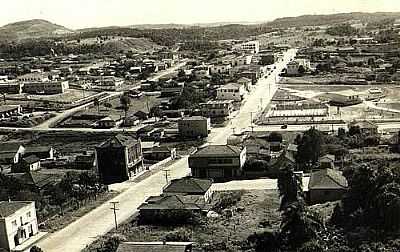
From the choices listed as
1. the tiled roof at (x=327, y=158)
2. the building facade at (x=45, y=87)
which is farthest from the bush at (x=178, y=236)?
the building facade at (x=45, y=87)

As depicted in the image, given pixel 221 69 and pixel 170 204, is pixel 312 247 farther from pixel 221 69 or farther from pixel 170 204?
pixel 221 69

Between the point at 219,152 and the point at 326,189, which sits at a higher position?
the point at 219,152

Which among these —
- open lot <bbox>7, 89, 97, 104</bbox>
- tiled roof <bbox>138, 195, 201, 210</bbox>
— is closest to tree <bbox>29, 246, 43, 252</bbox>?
tiled roof <bbox>138, 195, 201, 210</bbox>

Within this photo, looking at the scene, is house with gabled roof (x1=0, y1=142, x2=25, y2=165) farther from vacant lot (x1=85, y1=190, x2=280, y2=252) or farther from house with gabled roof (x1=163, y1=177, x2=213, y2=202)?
vacant lot (x1=85, y1=190, x2=280, y2=252)

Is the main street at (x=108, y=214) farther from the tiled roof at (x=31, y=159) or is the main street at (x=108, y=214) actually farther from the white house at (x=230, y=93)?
the white house at (x=230, y=93)

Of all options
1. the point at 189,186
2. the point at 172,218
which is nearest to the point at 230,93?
the point at 189,186

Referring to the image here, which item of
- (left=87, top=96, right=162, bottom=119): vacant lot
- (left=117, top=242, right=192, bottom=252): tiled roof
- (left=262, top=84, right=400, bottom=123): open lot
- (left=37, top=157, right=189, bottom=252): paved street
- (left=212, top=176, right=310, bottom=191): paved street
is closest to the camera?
(left=117, top=242, right=192, bottom=252): tiled roof
